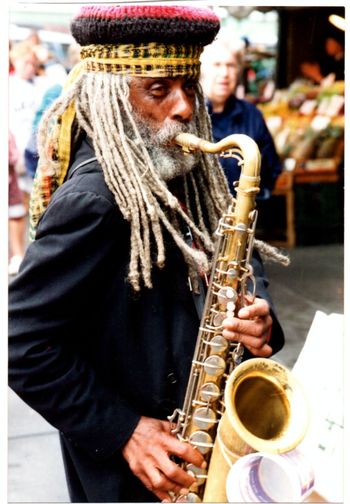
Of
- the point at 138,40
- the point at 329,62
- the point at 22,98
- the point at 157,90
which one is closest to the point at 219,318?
the point at 157,90

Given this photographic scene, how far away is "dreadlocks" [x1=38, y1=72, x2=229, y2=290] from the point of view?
78.7 inches

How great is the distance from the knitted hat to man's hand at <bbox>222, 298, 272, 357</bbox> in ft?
2.11

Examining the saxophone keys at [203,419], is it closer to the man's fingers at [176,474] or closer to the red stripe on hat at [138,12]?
the man's fingers at [176,474]

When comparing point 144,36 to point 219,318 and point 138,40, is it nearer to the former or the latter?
point 138,40

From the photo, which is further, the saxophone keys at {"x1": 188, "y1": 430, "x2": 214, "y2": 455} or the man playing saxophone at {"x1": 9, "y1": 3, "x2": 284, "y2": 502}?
the saxophone keys at {"x1": 188, "y1": 430, "x2": 214, "y2": 455}

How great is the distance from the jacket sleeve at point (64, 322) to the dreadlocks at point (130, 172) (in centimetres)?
7

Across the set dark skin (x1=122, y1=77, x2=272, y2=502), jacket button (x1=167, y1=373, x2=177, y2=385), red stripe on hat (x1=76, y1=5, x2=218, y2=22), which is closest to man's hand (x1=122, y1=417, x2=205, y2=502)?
dark skin (x1=122, y1=77, x2=272, y2=502)

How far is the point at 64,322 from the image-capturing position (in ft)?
6.54

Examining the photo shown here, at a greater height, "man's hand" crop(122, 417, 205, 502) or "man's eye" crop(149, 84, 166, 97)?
"man's eye" crop(149, 84, 166, 97)

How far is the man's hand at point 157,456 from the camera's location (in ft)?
6.57

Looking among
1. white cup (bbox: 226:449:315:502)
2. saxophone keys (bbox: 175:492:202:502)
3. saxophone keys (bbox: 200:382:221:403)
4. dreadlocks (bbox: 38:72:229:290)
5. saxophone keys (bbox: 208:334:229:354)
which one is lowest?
saxophone keys (bbox: 175:492:202:502)

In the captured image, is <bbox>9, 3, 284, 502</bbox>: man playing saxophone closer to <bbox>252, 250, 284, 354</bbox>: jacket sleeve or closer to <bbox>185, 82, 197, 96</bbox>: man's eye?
<bbox>185, 82, 197, 96</bbox>: man's eye

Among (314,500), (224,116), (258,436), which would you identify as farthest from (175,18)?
(224,116)
